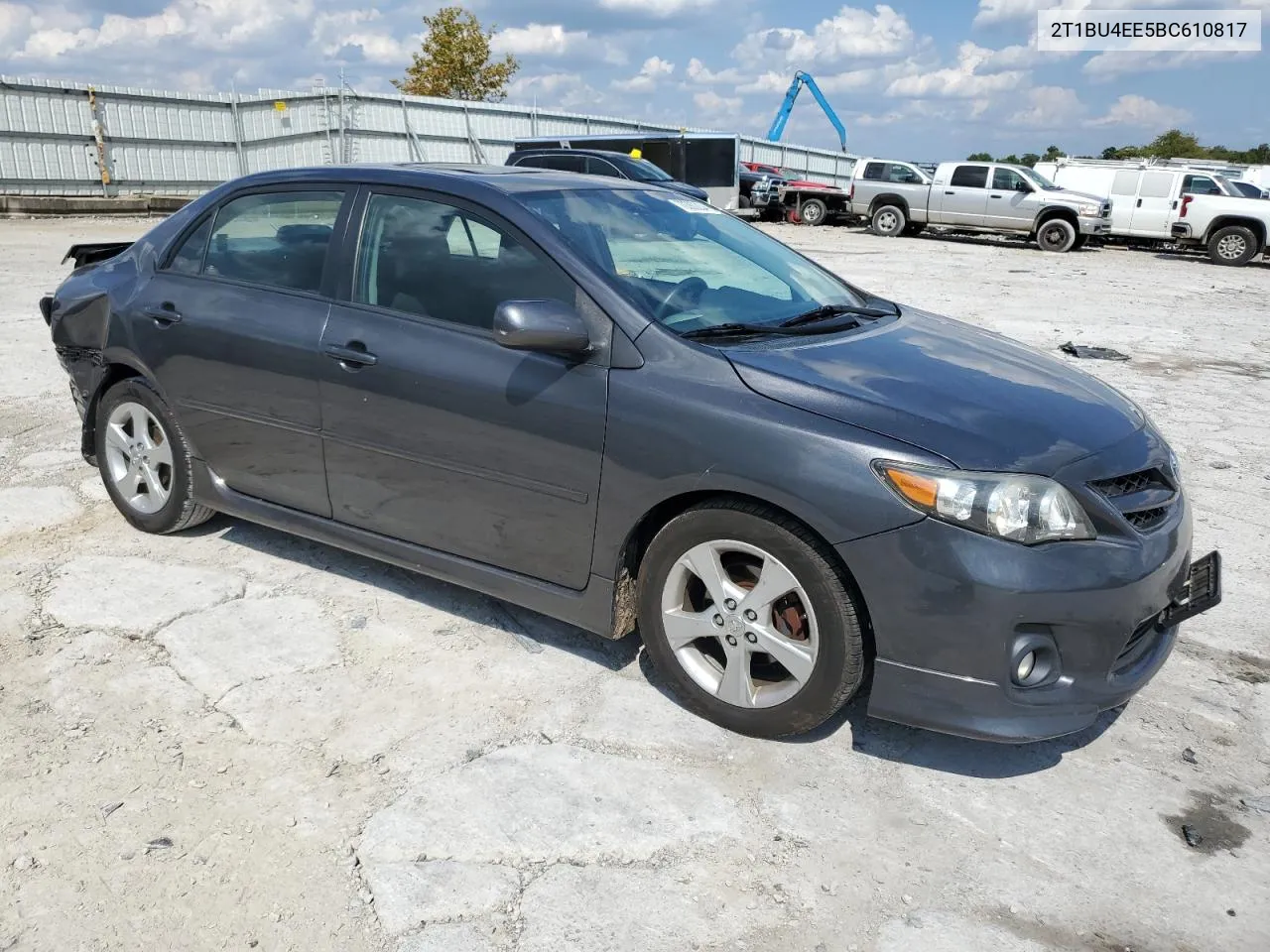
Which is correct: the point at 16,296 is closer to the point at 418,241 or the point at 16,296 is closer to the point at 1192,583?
the point at 418,241

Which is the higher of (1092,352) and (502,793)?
(1092,352)

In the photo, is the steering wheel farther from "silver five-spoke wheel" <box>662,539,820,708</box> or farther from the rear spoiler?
the rear spoiler

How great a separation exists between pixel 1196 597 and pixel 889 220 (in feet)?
74.4

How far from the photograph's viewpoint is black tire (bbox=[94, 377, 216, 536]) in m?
4.26

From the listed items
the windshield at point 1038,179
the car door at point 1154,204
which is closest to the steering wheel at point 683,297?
the windshield at point 1038,179

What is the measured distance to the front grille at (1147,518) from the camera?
285 cm

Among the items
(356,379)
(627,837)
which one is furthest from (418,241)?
(627,837)

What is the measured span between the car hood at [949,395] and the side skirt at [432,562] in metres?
0.89

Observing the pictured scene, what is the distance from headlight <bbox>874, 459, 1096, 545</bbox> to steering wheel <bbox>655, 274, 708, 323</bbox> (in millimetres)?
919

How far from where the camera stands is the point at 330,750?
9.82ft

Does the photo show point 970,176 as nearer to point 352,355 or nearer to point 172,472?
point 172,472

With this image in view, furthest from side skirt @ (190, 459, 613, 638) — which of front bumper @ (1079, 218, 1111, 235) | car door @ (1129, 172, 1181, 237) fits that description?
car door @ (1129, 172, 1181, 237)

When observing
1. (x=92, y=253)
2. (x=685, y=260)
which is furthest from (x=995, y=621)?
(x=92, y=253)

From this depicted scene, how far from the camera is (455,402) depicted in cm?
337
